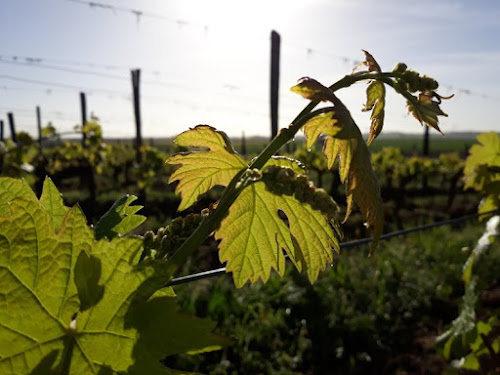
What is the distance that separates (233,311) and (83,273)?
4921 mm

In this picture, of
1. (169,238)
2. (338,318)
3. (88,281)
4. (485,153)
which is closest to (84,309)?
(88,281)

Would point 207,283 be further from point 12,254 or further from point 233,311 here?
point 12,254

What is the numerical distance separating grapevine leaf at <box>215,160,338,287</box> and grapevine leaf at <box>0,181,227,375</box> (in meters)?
0.21

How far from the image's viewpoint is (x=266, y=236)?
2.48ft

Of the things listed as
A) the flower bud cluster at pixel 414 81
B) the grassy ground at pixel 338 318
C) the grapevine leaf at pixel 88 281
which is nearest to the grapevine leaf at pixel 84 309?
the grapevine leaf at pixel 88 281

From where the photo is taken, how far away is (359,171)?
645 mm

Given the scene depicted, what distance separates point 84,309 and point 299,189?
0.25m

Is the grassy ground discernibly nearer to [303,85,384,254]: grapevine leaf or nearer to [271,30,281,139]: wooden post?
[303,85,384,254]: grapevine leaf

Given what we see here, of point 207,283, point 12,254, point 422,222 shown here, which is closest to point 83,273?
point 12,254

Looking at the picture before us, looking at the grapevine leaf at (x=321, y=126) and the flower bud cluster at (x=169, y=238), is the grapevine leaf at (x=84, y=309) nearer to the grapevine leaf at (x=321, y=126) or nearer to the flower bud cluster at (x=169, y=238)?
the flower bud cluster at (x=169, y=238)

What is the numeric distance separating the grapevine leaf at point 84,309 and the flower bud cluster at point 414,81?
1.30ft

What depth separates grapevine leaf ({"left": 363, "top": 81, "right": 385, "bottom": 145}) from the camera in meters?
0.78

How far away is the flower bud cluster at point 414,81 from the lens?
26.6 inches

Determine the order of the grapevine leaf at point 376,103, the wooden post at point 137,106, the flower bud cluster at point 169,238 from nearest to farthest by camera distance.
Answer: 1. the flower bud cluster at point 169,238
2. the grapevine leaf at point 376,103
3. the wooden post at point 137,106
